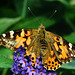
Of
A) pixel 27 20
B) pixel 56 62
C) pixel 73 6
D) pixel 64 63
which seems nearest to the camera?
pixel 56 62

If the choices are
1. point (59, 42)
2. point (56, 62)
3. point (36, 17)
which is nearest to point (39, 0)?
point (36, 17)

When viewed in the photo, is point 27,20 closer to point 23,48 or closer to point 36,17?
point 36,17

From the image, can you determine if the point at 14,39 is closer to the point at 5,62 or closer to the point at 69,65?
the point at 5,62

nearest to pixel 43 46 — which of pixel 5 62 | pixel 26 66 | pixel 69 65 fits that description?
pixel 26 66

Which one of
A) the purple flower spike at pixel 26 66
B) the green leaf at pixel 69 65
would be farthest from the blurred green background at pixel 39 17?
the purple flower spike at pixel 26 66

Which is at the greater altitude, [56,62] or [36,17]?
[36,17]

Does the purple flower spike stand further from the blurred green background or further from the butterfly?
the blurred green background

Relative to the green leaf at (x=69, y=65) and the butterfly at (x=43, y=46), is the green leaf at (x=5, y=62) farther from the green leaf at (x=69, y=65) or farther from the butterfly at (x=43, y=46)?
the green leaf at (x=69, y=65)
